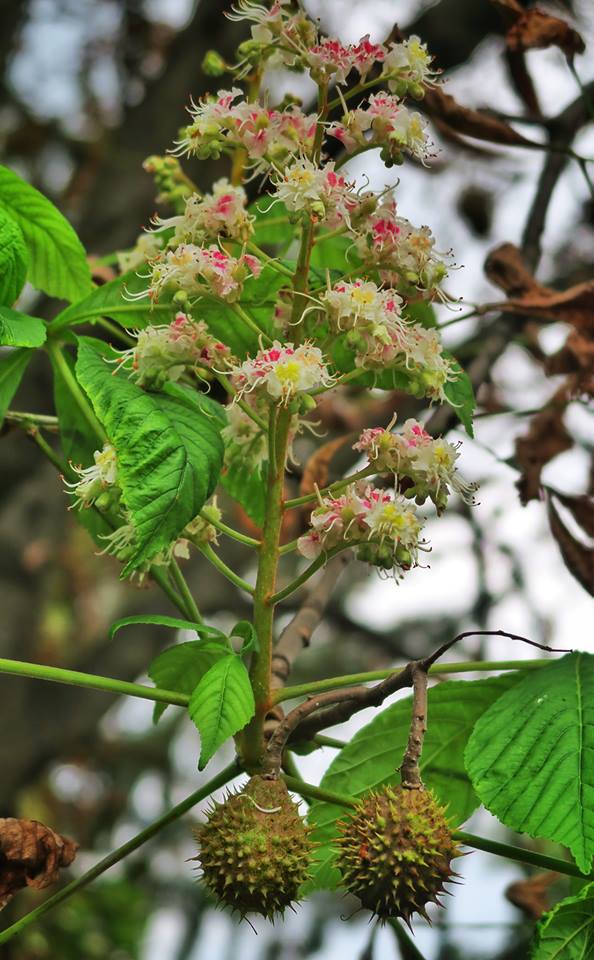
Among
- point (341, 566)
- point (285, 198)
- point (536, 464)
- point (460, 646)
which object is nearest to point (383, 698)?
point (285, 198)

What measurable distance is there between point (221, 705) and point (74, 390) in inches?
19.3

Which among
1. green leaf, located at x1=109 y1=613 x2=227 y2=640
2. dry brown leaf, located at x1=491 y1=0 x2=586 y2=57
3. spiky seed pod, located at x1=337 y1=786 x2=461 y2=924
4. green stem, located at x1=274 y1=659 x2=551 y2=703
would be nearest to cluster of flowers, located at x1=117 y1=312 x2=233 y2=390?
green leaf, located at x1=109 y1=613 x2=227 y2=640

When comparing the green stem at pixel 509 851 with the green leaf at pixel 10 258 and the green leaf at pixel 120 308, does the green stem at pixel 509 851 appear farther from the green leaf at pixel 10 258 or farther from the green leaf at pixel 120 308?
the green leaf at pixel 10 258

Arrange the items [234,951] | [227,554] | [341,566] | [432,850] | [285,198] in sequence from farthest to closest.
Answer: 1. [234,951]
2. [227,554]
3. [341,566]
4. [285,198]
5. [432,850]

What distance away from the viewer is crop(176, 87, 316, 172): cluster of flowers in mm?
1129

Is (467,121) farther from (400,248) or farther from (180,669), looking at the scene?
(180,669)

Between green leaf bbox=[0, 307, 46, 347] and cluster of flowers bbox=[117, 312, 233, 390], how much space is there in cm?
11

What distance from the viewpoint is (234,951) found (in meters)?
6.36

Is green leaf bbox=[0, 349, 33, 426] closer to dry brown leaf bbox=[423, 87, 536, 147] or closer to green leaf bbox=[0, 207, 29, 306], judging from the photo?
green leaf bbox=[0, 207, 29, 306]

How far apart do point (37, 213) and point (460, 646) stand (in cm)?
332

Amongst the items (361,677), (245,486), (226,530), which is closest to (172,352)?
(226,530)

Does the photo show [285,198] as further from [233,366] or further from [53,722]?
[53,722]

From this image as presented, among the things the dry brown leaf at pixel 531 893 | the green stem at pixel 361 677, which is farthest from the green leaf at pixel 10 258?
the dry brown leaf at pixel 531 893

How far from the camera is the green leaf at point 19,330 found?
3.68ft
